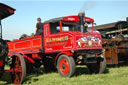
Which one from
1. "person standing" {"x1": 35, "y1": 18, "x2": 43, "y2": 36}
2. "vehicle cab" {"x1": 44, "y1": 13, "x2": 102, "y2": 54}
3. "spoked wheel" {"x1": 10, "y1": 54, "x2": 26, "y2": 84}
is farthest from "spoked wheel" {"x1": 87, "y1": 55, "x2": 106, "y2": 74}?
"spoked wheel" {"x1": 10, "y1": 54, "x2": 26, "y2": 84}

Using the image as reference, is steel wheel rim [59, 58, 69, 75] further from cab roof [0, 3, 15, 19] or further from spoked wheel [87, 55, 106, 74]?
cab roof [0, 3, 15, 19]

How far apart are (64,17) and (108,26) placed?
15.9 feet

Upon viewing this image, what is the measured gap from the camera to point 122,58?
10484mm

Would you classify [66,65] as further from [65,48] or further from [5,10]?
[5,10]

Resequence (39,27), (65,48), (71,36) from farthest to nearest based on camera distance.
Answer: (39,27)
(65,48)
(71,36)

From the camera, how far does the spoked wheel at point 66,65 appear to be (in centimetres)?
633

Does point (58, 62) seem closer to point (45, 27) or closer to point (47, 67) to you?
point (45, 27)

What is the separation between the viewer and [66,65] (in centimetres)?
654

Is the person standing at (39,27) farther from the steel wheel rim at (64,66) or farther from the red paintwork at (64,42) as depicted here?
the steel wheel rim at (64,66)

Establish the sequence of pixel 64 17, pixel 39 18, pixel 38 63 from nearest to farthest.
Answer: pixel 64 17 → pixel 39 18 → pixel 38 63

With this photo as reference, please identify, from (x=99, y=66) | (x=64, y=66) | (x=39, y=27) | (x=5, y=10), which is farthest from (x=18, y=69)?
(x=99, y=66)

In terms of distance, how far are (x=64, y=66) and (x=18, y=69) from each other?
5.22ft

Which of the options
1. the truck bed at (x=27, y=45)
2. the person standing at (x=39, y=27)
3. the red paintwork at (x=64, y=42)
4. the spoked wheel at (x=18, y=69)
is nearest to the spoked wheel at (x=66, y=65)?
the red paintwork at (x=64, y=42)

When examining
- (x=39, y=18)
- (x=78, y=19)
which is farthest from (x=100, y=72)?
(x=39, y=18)
